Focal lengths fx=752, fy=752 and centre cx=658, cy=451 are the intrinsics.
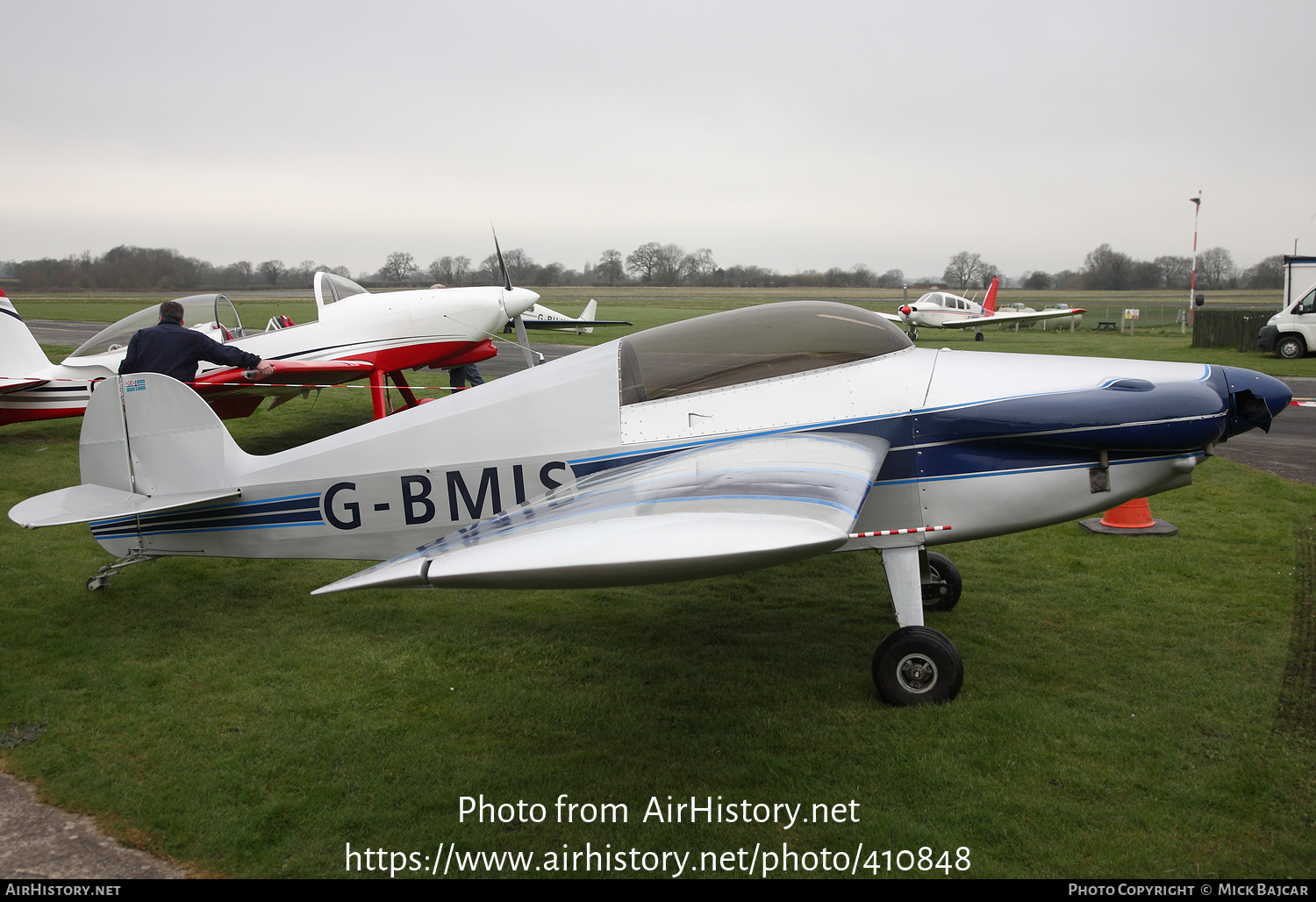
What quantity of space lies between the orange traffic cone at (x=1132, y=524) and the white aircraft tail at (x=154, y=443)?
23.0 feet

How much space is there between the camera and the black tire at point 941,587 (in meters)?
5.15

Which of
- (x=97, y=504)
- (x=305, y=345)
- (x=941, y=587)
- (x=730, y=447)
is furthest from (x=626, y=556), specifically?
(x=305, y=345)

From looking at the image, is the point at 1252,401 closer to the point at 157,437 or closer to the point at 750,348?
the point at 750,348

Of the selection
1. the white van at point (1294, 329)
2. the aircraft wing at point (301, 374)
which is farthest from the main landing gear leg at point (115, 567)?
the white van at point (1294, 329)

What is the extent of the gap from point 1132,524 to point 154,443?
7755mm

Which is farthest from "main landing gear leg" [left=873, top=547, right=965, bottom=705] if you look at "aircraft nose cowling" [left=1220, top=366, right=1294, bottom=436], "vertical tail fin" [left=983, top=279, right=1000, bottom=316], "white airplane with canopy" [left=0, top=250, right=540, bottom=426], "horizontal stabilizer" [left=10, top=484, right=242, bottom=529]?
"vertical tail fin" [left=983, top=279, right=1000, bottom=316]

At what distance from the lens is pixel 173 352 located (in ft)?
22.5

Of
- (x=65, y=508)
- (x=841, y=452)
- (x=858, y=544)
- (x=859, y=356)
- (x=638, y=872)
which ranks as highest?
(x=859, y=356)

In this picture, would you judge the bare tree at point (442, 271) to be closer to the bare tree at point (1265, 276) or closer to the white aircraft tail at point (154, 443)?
the white aircraft tail at point (154, 443)

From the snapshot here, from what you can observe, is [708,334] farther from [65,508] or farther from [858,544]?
[65,508]

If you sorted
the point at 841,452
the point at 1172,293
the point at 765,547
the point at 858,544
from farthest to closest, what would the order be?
the point at 1172,293
the point at 858,544
the point at 841,452
the point at 765,547
